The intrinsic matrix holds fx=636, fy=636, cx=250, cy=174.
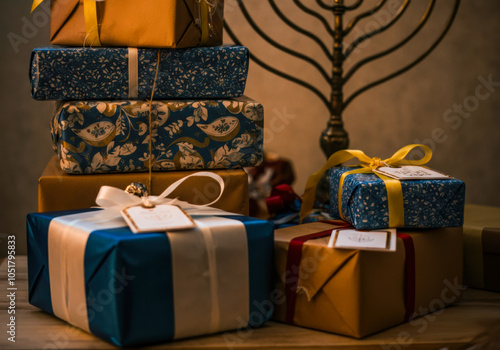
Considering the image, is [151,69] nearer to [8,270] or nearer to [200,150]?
[200,150]

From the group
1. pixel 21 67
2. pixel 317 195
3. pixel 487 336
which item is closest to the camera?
pixel 487 336

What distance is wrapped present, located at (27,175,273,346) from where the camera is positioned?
2.60 feet

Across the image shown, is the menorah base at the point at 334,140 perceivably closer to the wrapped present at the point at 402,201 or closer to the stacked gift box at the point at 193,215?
the stacked gift box at the point at 193,215

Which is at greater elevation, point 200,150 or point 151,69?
point 151,69

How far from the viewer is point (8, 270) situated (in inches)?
47.2

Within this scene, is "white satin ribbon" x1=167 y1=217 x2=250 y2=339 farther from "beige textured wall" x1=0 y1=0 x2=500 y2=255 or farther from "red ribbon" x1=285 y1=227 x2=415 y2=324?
"beige textured wall" x1=0 y1=0 x2=500 y2=255

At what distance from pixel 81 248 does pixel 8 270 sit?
44 cm

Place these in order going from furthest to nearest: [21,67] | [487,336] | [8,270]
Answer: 1. [21,67]
2. [8,270]
3. [487,336]

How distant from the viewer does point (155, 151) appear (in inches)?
41.7

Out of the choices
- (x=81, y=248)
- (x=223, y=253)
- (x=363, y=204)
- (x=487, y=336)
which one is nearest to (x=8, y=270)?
(x=81, y=248)

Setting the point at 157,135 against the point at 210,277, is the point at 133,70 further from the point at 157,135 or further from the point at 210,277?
the point at 210,277
